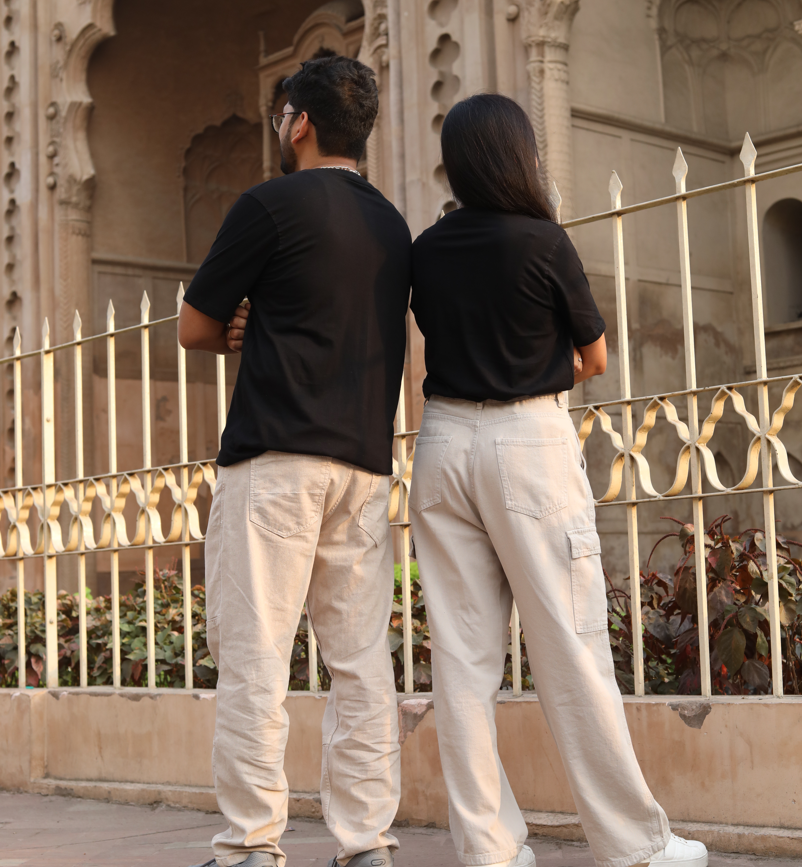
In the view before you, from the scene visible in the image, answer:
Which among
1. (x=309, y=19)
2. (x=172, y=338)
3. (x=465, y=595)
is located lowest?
(x=465, y=595)

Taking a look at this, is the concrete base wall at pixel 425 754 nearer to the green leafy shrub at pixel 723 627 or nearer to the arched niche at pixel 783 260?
the green leafy shrub at pixel 723 627

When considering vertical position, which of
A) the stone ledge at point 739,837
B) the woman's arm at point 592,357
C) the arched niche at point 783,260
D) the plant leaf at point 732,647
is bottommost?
the stone ledge at point 739,837

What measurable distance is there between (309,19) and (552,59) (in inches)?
144

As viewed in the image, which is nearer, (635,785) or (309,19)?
(635,785)

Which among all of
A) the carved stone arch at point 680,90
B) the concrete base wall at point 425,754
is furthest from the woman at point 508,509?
the carved stone arch at point 680,90

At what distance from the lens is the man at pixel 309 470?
283 centimetres

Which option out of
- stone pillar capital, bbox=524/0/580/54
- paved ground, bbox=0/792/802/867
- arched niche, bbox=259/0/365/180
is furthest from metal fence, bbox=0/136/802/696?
arched niche, bbox=259/0/365/180

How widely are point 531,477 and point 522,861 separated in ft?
3.04

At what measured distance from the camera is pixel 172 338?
11.6 meters

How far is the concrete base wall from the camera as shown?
3369 mm

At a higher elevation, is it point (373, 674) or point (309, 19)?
point (309, 19)

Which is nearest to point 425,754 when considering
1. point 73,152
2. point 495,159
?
point 495,159

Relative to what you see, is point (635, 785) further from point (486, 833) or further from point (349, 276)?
point (349, 276)

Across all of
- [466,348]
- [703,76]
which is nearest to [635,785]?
[466,348]
